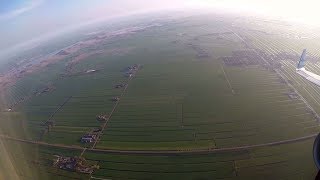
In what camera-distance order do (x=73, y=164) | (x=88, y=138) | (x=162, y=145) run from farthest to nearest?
(x=88, y=138), (x=162, y=145), (x=73, y=164)

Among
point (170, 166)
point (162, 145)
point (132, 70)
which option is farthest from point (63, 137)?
point (132, 70)

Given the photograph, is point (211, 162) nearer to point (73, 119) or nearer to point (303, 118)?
point (303, 118)

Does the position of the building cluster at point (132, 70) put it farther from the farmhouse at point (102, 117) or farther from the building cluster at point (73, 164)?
the building cluster at point (73, 164)

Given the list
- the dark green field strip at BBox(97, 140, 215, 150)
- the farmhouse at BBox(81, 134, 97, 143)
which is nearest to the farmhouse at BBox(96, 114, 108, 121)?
the farmhouse at BBox(81, 134, 97, 143)

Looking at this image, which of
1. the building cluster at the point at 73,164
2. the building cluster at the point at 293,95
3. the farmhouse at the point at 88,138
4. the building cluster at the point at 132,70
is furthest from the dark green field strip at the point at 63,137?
the building cluster at the point at 293,95

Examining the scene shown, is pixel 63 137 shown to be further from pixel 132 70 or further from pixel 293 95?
pixel 293 95

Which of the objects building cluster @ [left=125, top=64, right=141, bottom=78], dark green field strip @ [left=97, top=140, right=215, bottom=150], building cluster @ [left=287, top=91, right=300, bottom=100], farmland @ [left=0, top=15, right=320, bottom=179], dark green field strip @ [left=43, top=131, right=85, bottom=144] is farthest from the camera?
building cluster @ [left=125, top=64, right=141, bottom=78]

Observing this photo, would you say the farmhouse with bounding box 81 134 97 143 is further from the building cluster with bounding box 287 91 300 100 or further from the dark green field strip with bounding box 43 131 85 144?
the building cluster with bounding box 287 91 300 100
